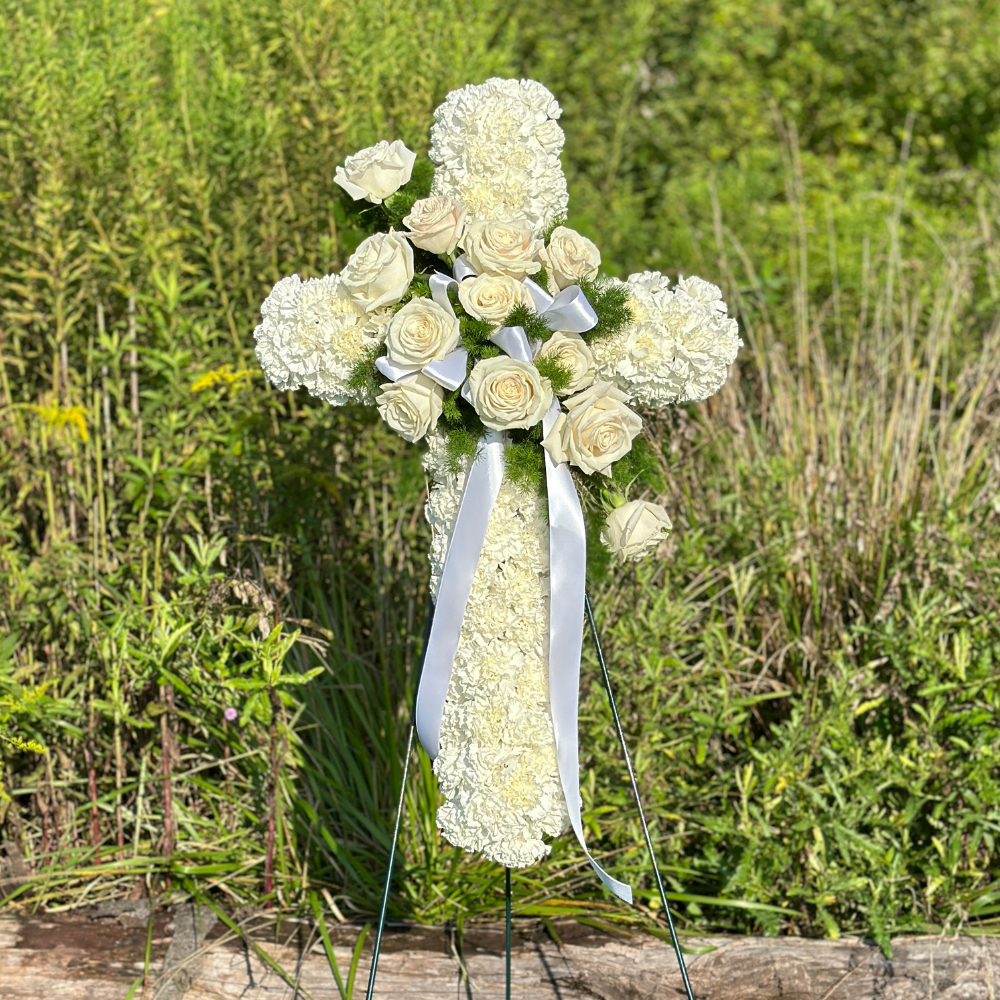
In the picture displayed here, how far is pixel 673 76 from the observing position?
563 cm

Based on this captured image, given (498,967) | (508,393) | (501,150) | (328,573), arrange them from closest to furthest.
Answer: (508,393) < (501,150) < (498,967) < (328,573)

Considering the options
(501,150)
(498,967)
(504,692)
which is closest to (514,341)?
(501,150)

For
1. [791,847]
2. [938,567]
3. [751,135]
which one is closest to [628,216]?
[751,135]

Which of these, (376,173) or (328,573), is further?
(328,573)

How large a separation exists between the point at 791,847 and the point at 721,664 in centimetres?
45

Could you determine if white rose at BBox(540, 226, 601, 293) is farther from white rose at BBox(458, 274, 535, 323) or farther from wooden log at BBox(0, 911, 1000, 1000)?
wooden log at BBox(0, 911, 1000, 1000)

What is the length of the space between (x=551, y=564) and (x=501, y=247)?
0.48 meters

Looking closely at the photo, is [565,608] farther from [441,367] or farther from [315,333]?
[315,333]

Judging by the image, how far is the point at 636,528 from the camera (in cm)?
168

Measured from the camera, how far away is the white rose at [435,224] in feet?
5.43

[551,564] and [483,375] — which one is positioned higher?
[483,375]

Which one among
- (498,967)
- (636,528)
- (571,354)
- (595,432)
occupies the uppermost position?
(571,354)

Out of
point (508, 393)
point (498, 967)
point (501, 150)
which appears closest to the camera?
point (508, 393)

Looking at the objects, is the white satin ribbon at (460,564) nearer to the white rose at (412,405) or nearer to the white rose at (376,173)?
the white rose at (412,405)
